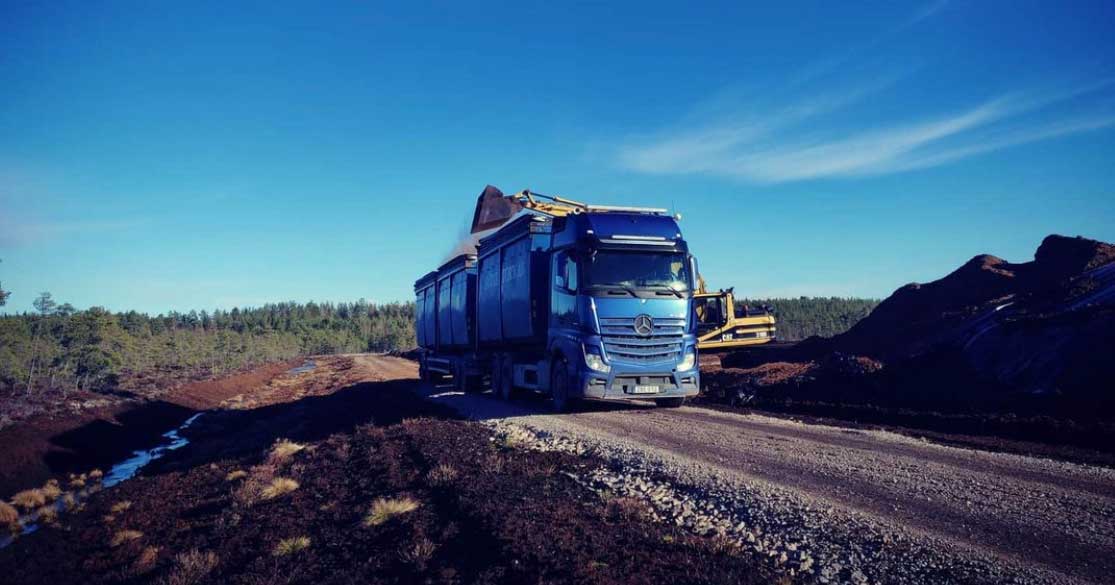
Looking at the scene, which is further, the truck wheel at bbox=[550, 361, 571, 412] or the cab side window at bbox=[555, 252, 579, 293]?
the truck wheel at bbox=[550, 361, 571, 412]

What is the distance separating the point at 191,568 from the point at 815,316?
403 feet

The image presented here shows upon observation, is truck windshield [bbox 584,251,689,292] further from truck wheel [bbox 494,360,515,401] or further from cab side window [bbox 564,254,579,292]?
truck wheel [bbox 494,360,515,401]

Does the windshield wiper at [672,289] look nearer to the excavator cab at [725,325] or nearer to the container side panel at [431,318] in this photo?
the excavator cab at [725,325]

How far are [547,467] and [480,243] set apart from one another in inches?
487

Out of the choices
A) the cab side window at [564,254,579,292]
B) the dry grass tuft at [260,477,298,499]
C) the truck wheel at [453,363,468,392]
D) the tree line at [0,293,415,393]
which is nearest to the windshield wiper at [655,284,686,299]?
the cab side window at [564,254,579,292]

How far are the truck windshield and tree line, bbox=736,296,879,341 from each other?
84.1 metres

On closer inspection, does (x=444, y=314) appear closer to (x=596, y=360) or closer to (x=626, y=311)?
(x=596, y=360)

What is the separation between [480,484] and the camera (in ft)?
25.3

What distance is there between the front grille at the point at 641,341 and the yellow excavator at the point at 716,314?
38.1ft

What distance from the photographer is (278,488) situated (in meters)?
9.69

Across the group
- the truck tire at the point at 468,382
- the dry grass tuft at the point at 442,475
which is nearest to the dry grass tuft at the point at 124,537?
the dry grass tuft at the point at 442,475

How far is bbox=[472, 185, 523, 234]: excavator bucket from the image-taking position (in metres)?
25.2

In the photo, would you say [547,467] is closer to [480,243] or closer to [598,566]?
[598,566]

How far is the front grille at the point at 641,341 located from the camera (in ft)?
40.5
